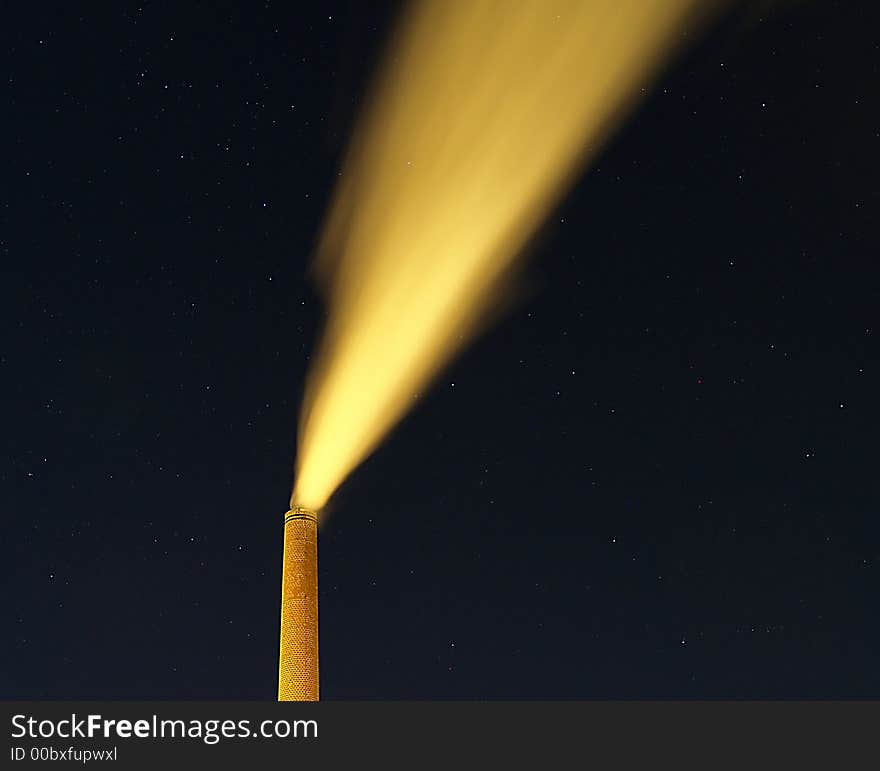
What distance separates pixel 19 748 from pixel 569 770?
6.89 meters

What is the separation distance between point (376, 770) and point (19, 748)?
14.2 feet

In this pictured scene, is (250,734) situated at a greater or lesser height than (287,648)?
lesser

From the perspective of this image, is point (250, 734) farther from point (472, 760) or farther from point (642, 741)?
point (642, 741)

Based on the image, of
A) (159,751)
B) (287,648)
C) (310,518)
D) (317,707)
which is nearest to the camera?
(159,751)

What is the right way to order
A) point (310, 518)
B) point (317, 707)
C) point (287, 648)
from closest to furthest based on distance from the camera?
point (317, 707)
point (287, 648)
point (310, 518)

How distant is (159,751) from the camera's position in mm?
12305

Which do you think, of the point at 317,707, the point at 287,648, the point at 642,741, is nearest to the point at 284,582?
the point at 287,648

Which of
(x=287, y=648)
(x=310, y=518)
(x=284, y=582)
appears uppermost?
(x=310, y=518)

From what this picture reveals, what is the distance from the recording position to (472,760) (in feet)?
43.1

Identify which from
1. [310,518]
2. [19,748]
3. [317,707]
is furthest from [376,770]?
[310,518]

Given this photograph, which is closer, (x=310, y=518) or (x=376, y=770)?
(x=376, y=770)

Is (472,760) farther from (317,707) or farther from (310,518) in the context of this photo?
(310,518)

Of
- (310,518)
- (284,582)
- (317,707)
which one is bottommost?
(317,707)

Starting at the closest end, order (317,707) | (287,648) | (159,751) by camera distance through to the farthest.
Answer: (159,751) < (317,707) < (287,648)
